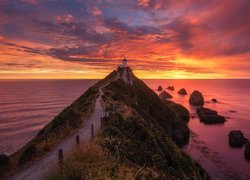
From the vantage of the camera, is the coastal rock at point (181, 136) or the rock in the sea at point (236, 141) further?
the coastal rock at point (181, 136)

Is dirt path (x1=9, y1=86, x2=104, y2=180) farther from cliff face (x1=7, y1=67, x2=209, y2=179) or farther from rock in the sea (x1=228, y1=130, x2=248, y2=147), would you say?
rock in the sea (x1=228, y1=130, x2=248, y2=147)

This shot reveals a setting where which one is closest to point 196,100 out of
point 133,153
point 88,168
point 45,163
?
point 133,153

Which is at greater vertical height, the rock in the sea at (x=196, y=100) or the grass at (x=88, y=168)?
the grass at (x=88, y=168)

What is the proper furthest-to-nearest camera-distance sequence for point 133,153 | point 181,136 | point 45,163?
1. point 181,136
2. point 133,153
3. point 45,163

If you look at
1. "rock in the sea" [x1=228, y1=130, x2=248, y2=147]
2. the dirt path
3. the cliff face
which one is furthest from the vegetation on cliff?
"rock in the sea" [x1=228, y1=130, x2=248, y2=147]

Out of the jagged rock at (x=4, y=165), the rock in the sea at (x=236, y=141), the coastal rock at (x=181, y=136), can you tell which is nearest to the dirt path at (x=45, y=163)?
the jagged rock at (x=4, y=165)

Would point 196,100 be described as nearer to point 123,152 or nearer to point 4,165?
point 123,152

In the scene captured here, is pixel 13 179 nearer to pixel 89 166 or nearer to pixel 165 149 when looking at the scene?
pixel 89 166

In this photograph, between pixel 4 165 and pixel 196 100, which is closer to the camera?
pixel 4 165

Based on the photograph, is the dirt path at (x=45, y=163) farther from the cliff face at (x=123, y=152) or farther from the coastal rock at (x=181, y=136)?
the coastal rock at (x=181, y=136)

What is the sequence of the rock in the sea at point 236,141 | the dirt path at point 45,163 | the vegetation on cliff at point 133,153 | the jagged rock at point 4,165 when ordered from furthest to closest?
1. the rock in the sea at point 236,141
2. the jagged rock at point 4,165
3. the dirt path at point 45,163
4. the vegetation on cliff at point 133,153

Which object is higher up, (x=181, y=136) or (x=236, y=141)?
(x=181, y=136)

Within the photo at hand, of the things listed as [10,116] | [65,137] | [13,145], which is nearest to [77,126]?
[65,137]

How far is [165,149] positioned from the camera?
22.3m
